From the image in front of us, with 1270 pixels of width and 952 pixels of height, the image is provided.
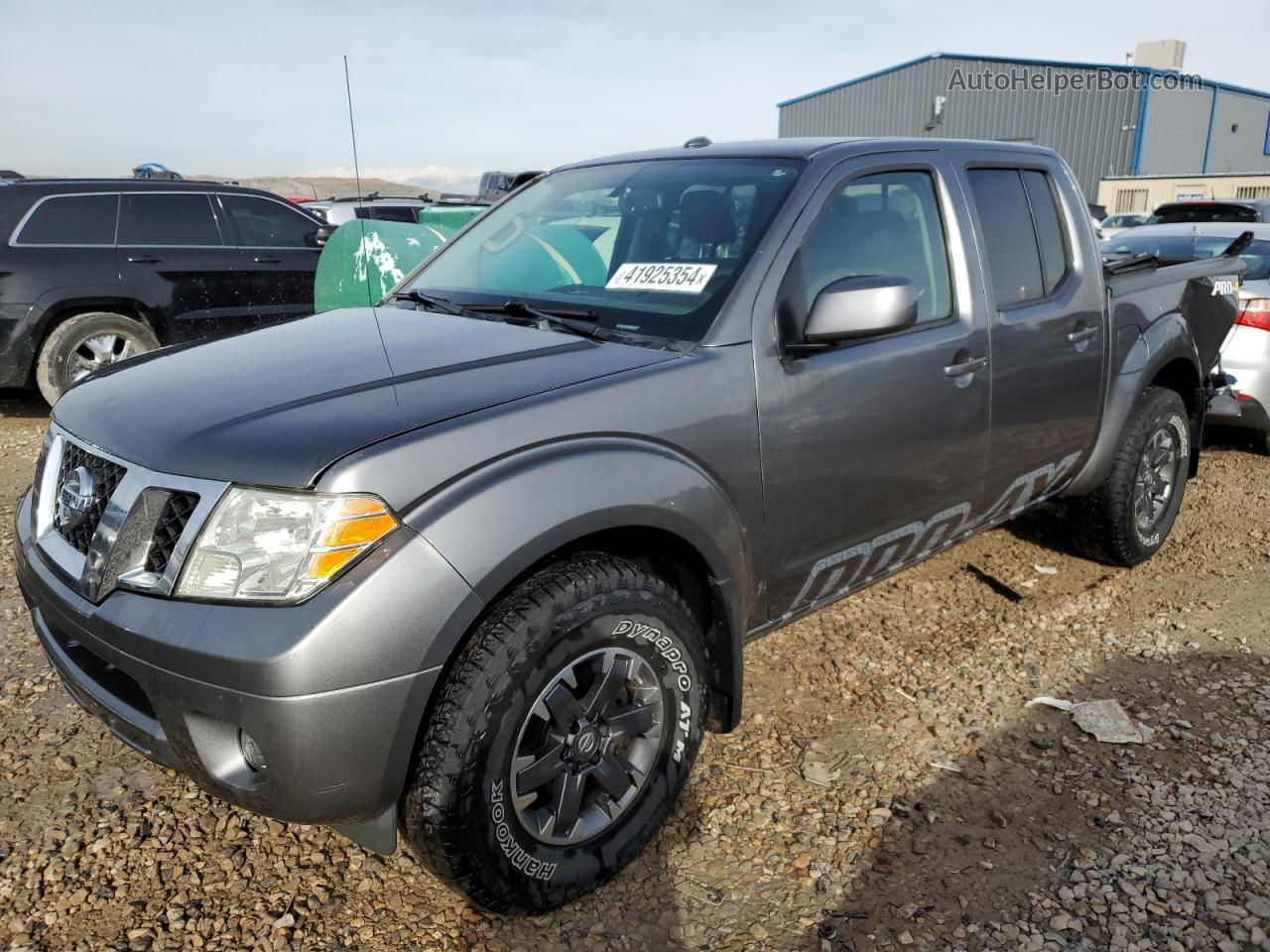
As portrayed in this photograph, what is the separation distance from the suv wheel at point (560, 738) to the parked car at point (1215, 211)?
1185 cm

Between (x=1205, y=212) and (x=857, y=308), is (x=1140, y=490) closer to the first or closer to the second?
(x=857, y=308)

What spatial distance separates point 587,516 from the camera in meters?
2.14

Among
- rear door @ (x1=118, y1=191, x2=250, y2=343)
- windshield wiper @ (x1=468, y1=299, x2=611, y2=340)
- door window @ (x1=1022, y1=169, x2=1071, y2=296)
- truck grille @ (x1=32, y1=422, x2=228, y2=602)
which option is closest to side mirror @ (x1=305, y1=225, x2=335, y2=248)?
rear door @ (x1=118, y1=191, x2=250, y2=343)

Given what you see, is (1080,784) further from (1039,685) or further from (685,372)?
(685,372)

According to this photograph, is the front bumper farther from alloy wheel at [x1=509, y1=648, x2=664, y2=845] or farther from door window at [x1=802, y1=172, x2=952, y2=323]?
door window at [x1=802, y1=172, x2=952, y2=323]

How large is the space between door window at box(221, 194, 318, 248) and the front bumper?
23.0 feet

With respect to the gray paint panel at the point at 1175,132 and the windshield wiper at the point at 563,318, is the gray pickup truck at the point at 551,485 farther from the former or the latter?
the gray paint panel at the point at 1175,132

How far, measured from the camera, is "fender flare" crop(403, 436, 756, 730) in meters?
1.95

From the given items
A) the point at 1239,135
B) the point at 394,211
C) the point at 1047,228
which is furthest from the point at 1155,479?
the point at 1239,135

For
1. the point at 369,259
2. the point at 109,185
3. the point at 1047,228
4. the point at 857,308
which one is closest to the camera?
the point at 857,308

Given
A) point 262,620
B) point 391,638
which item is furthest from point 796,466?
point 262,620

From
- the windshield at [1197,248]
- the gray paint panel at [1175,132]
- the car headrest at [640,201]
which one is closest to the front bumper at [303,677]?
the car headrest at [640,201]

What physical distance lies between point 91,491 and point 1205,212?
14.6 metres

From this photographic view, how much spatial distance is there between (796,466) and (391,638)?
127 cm
